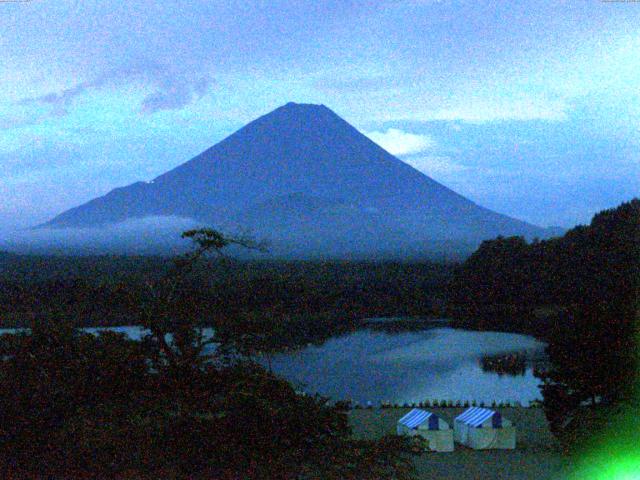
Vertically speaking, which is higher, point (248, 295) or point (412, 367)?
point (248, 295)

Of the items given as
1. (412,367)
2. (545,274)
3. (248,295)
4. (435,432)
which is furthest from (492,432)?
(545,274)

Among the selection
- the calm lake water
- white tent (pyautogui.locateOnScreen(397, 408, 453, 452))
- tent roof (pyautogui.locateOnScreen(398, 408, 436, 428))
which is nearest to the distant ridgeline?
the calm lake water

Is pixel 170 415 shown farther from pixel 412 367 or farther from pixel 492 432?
pixel 412 367

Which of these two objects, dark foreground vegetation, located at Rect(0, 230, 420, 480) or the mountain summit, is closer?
dark foreground vegetation, located at Rect(0, 230, 420, 480)

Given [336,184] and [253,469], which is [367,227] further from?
[253,469]

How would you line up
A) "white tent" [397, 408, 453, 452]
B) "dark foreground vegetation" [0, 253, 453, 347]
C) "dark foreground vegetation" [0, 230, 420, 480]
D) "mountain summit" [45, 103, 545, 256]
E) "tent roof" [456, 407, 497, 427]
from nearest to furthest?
"dark foreground vegetation" [0, 230, 420, 480] → "dark foreground vegetation" [0, 253, 453, 347] → "white tent" [397, 408, 453, 452] → "tent roof" [456, 407, 497, 427] → "mountain summit" [45, 103, 545, 256]

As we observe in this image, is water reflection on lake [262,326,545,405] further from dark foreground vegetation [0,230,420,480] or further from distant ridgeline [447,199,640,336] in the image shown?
dark foreground vegetation [0,230,420,480]

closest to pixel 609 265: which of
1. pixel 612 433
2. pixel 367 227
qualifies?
pixel 612 433
